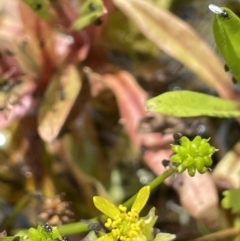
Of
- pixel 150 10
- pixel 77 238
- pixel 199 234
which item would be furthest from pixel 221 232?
pixel 150 10

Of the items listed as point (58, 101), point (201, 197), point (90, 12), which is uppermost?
point (90, 12)

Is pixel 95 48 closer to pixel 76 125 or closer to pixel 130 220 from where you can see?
pixel 76 125

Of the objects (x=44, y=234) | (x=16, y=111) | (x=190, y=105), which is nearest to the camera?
(x=44, y=234)

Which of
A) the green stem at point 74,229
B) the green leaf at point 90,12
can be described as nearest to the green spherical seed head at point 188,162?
the green stem at point 74,229

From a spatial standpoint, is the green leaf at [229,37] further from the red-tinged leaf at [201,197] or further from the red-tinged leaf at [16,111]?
the red-tinged leaf at [16,111]

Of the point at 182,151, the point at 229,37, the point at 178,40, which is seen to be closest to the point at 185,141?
the point at 182,151

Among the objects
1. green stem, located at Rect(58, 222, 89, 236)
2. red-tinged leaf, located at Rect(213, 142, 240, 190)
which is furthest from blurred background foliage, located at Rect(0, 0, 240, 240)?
green stem, located at Rect(58, 222, 89, 236)

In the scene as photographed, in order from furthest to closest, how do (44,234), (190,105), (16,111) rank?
(16,111), (190,105), (44,234)

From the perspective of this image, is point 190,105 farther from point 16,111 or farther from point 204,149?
point 16,111
